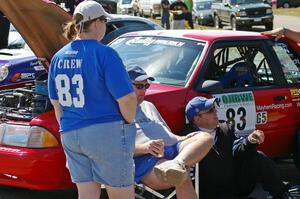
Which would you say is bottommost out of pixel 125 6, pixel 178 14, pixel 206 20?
pixel 125 6

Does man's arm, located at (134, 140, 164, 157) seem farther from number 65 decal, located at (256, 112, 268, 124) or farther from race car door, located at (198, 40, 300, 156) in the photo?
number 65 decal, located at (256, 112, 268, 124)

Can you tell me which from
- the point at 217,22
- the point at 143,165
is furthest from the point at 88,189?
the point at 217,22

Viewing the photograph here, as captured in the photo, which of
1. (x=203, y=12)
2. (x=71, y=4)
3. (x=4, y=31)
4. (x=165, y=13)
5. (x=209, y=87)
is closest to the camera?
(x=209, y=87)

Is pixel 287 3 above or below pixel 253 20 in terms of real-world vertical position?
below

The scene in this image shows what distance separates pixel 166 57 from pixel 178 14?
11421 millimetres

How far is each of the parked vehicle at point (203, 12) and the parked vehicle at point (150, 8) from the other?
570 centimetres

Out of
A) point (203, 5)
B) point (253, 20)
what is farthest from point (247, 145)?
point (203, 5)

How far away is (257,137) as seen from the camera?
4.47 m

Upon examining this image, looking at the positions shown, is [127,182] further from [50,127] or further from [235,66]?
[235,66]

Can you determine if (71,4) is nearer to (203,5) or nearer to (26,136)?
(26,136)

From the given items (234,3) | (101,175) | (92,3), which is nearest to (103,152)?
(101,175)

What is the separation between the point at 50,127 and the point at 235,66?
2.15 metres

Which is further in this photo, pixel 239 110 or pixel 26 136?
pixel 239 110

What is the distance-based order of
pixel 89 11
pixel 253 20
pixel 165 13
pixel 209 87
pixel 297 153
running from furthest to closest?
1. pixel 253 20
2. pixel 165 13
3. pixel 297 153
4. pixel 209 87
5. pixel 89 11
